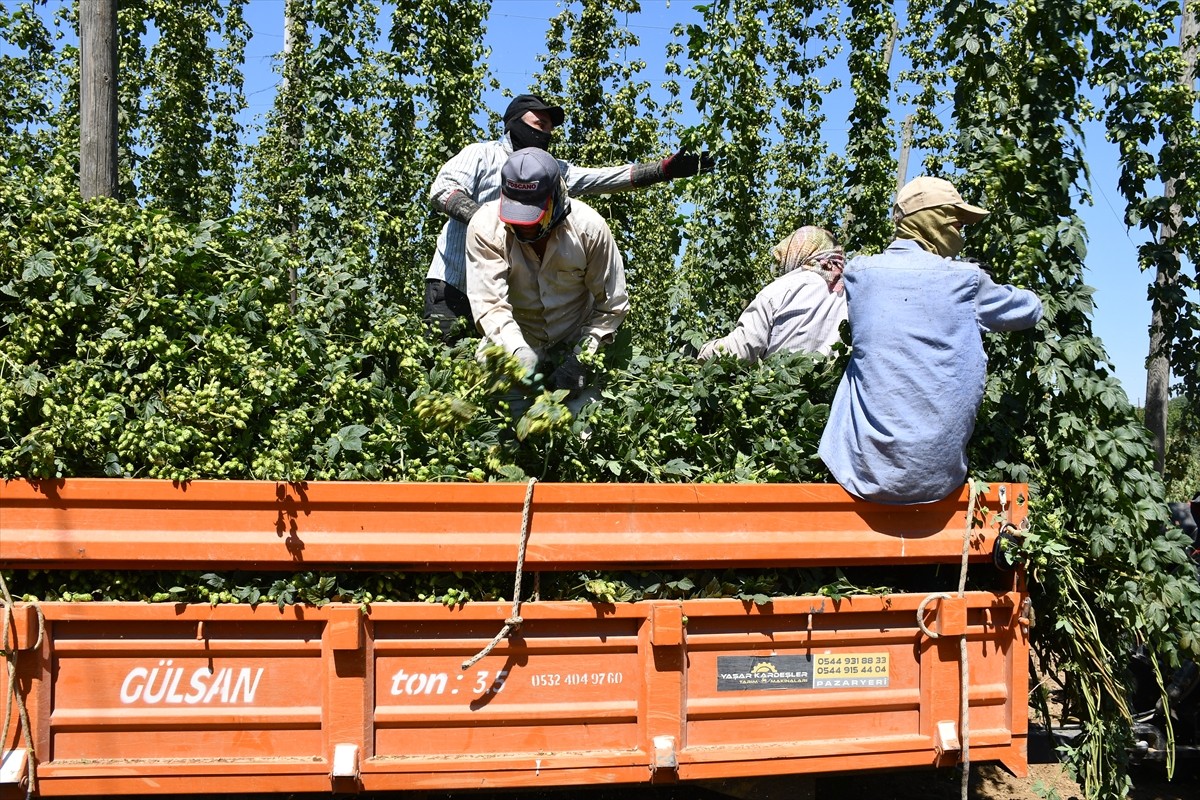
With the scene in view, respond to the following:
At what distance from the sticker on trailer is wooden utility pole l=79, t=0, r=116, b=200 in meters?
3.49

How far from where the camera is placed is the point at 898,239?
339 cm

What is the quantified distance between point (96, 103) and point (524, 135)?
1947 mm

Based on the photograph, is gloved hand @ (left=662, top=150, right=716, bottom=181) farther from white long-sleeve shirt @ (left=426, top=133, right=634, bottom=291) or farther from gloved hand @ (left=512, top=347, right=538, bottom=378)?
gloved hand @ (left=512, top=347, right=538, bottom=378)

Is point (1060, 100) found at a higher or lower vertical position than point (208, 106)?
lower

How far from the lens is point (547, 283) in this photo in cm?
372

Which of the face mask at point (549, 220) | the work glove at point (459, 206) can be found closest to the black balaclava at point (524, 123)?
the work glove at point (459, 206)

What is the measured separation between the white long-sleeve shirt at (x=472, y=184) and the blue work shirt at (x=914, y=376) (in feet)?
5.39

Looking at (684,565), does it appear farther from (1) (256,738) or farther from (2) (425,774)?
(1) (256,738)

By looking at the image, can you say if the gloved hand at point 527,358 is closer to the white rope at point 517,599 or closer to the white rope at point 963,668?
the white rope at point 517,599

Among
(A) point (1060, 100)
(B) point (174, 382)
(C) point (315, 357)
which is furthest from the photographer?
(A) point (1060, 100)

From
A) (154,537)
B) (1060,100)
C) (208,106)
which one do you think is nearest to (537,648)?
(154,537)

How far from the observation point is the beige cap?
3320 mm

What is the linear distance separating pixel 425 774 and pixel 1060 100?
3.39 m

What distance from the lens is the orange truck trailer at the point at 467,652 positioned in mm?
2646
